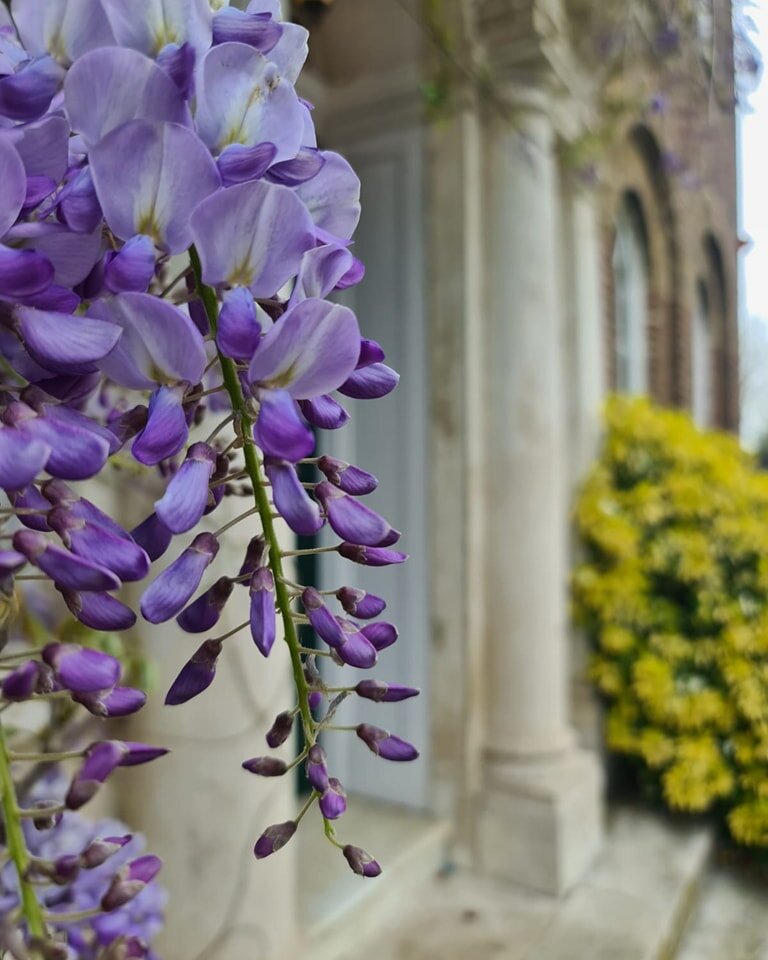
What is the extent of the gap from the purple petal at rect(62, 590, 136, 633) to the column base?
10.00ft

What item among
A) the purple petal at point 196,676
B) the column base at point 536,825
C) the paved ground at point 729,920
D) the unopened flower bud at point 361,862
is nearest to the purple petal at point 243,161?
the purple petal at point 196,676

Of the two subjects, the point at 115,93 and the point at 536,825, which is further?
the point at 536,825

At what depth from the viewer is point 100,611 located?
319 millimetres

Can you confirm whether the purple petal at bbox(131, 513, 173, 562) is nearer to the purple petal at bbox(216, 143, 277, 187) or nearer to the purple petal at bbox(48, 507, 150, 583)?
the purple petal at bbox(48, 507, 150, 583)

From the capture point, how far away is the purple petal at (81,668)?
309 millimetres

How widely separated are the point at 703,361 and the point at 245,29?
8.88 metres

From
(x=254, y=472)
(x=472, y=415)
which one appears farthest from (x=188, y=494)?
(x=472, y=415)

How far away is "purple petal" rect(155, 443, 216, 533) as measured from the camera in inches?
12.8

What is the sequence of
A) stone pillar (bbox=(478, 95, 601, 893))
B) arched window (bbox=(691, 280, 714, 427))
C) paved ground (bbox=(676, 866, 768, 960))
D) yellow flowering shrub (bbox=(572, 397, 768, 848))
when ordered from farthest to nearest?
1. arched window (bbox=(691, 280, 714, 427))
2. yellow flowering shrub (bbox=(572, 397, 768, 848))
3. stone pillar (bbox=(478, 95, 601, 893))
4. paved ground (bbox=(676, 866, 768, 960))

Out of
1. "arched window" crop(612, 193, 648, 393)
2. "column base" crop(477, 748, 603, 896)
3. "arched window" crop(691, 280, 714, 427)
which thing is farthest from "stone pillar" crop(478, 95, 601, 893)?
"arched window" crop(691, 280, 714, 427)

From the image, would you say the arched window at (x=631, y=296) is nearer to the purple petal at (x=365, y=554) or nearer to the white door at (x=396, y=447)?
the white door at (x=396, y=447)

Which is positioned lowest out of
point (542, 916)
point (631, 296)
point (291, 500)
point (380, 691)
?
point (542, 916)

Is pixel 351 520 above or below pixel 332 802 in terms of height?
above

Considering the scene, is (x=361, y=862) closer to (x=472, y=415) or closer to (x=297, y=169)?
Answer: (x=297, y=169)
